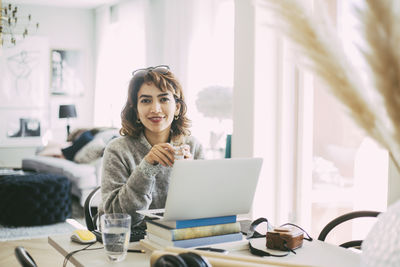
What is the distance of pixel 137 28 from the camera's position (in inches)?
274

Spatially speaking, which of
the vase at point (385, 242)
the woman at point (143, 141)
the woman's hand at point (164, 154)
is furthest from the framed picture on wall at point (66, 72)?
the vase at point (385, 242)

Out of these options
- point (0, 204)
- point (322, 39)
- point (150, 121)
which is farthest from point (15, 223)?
point (322, 39)

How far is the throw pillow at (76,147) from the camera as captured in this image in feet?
20.6

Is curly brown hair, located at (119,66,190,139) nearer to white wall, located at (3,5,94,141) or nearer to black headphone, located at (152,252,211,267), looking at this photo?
black headphone, located at (152,252,211,267)

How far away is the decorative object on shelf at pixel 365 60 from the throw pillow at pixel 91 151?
558 cm

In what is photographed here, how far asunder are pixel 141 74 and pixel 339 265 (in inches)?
48.4

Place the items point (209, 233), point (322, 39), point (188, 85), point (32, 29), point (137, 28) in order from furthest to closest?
point (32, 29), point (137, 28), point (188, 85), point (209, 233), point (322, 39)

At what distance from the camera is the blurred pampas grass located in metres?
0.35

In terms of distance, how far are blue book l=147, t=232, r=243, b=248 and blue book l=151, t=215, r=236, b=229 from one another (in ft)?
0.14

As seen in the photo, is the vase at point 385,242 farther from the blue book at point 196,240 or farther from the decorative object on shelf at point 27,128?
the decorative object on shelf at point 27,128

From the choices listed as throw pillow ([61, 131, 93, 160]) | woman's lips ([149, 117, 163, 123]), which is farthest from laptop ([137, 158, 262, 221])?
throw pillow ([61, 131, 93, 160])

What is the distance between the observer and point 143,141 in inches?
84.0

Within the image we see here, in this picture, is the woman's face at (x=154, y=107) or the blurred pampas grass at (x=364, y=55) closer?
the blurred pampas grass at (x=364, y=55)

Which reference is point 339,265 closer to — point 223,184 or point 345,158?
point 223,184
